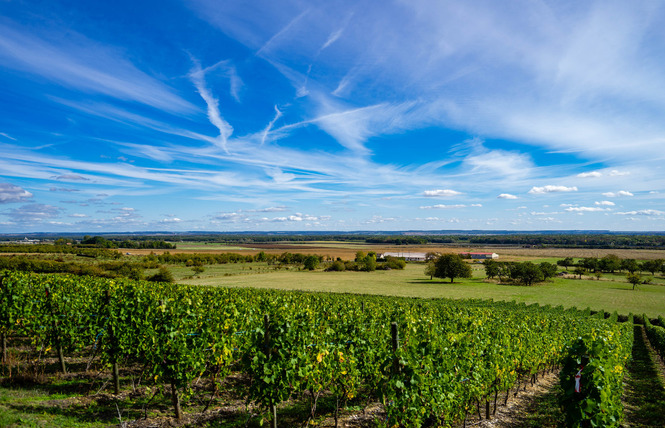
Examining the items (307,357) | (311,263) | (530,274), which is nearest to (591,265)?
(530,274)

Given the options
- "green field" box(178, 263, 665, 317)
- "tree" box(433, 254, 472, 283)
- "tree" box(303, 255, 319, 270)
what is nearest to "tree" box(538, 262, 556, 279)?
"green field" box(178, 263, 665, 317)

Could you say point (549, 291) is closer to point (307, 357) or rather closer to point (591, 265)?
point (591, 265)

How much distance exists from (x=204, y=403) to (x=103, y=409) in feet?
8.14

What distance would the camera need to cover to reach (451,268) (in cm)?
8175

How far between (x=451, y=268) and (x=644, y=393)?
227 ft

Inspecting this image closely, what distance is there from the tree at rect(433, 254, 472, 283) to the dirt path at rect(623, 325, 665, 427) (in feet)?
185

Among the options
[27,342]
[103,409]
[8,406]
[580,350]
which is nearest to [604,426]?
[580,350]

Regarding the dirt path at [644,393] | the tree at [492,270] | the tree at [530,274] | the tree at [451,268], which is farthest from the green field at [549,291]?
the dirt path at [644,393]

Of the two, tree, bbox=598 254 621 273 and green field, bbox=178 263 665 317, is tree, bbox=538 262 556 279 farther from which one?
tree, bbox=598 254 621 273

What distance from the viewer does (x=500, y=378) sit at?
10656mm

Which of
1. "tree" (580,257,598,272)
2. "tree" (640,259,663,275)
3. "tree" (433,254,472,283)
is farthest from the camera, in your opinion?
"tree" (580,257,598,272)

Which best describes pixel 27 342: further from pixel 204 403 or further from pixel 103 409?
pixel 204 403

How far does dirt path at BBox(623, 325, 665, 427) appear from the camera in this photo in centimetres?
1144

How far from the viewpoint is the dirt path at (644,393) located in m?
11.4
